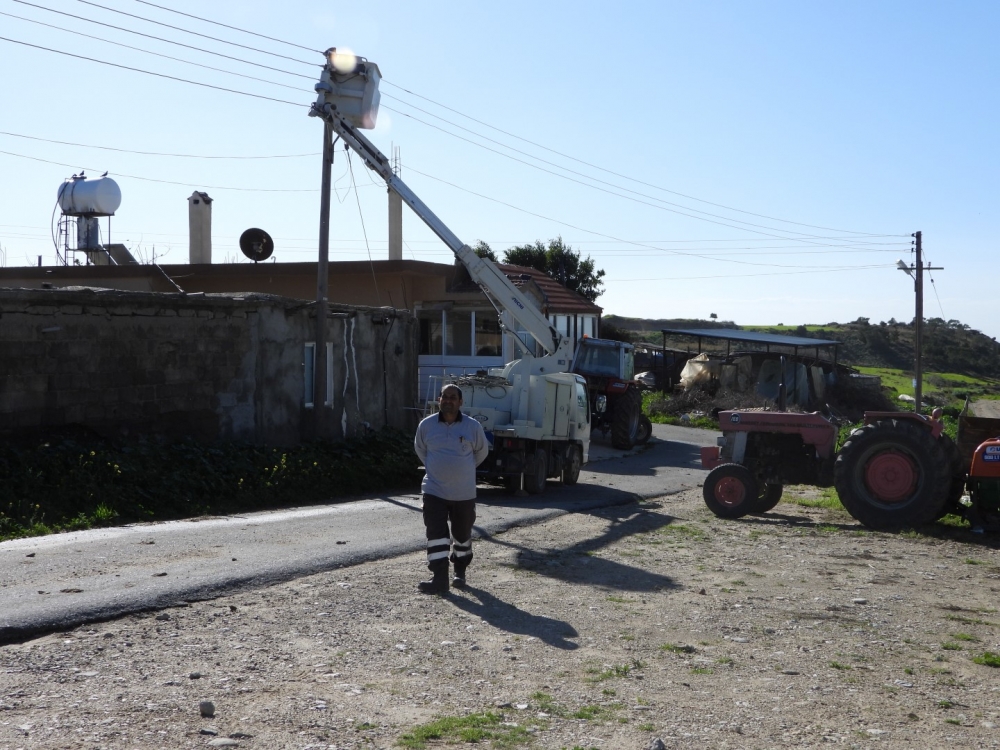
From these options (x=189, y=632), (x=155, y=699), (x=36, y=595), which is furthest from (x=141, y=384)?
(x=155, y=699)

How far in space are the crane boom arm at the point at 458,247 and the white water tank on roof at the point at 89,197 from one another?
42.0 feet

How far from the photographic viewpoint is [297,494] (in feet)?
51.0

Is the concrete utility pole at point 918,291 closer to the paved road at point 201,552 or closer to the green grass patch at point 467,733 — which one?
the paved road at point 201,552

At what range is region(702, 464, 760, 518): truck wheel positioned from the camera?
46.2ft

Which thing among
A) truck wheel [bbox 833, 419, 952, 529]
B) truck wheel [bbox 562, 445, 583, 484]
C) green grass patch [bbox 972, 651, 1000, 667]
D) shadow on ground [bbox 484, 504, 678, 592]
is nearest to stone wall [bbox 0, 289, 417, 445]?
truck wheel [bbox 562, 445, 583, 484]

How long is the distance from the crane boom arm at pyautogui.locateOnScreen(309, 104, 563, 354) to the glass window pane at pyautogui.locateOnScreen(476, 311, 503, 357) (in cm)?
944

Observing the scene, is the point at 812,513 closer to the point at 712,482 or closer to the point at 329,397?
the point at 712,482

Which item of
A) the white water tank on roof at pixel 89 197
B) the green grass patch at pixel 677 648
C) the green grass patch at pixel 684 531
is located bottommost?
the green grass patch at pixel 684 531

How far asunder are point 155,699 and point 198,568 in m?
3.59

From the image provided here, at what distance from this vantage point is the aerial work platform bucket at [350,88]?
A: 17.7 metres

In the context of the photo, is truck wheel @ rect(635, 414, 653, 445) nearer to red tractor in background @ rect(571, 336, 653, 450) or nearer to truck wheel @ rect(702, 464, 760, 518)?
red tractor in background @ rect(571, 336, 653, 450)

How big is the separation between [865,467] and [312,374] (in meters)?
10.2

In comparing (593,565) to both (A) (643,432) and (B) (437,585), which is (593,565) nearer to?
(B) (437,585)

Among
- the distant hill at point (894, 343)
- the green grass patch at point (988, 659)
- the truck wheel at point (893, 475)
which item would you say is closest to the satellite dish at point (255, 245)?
the truck wheel at point (893, 475)
